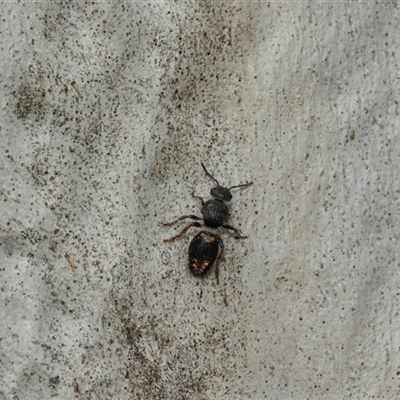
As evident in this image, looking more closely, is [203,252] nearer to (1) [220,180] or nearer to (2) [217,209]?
(2) [217,209]

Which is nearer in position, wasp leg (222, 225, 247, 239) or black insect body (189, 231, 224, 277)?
black insect body (189, 231, 224, 277)

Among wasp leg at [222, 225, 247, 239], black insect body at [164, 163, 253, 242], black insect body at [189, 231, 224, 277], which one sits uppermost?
black insect body at [164, 163, 253, 242]

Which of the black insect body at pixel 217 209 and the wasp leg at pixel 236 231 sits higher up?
the black insect body at pixel 217 209

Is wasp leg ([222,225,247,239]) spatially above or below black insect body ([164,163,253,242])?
below

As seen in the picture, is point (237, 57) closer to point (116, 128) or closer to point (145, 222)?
point (116, 128)

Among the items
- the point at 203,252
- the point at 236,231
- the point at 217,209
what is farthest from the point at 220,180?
the point at 203,252
